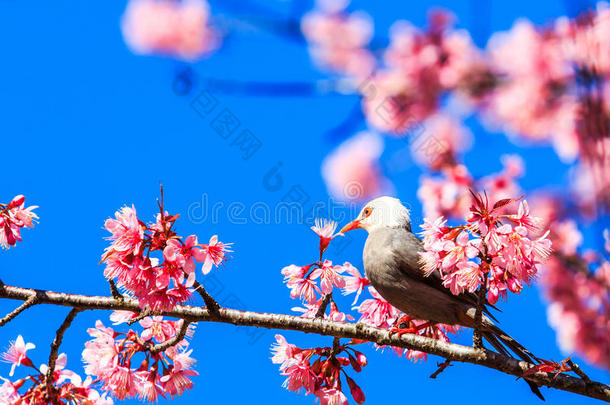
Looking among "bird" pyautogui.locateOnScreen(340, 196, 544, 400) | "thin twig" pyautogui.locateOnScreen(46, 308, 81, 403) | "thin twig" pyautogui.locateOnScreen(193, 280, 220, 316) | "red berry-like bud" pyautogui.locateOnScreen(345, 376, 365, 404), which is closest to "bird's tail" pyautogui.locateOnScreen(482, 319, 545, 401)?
"bird" pyautogui.locateOnScreen(340, 196, 544, 400)

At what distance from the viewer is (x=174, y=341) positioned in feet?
12.8

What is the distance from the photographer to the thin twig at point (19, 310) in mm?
3621

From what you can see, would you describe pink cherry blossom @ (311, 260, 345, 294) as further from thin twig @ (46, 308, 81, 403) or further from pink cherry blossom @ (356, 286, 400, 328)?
thin twig @ (46, 308, 81, 403)

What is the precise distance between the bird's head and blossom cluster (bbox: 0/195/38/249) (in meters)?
2.81

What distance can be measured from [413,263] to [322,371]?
1.15 metres

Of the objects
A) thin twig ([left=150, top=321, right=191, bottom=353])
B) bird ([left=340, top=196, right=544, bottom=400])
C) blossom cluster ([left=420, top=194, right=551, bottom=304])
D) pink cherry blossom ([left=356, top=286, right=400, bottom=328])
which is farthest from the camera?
pink cherry blossom ([left=356, top=286, right=400, bottom=328])

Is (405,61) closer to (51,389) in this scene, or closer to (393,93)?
(393,93)

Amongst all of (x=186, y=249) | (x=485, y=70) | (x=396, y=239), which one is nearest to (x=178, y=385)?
(x=186, y=249)

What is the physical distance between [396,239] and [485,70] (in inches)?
78.7

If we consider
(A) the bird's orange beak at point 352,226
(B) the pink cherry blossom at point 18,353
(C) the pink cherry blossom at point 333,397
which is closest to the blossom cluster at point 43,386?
(B) the pink cherry blossom at point 18,353

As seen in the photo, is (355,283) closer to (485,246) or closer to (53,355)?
(485,246)

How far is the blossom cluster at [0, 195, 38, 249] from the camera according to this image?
4277 millimetres

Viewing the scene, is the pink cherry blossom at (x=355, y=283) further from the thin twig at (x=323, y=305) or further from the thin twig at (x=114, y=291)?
the thin twig at (x=114, y=291)

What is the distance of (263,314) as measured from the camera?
3.87 metres
